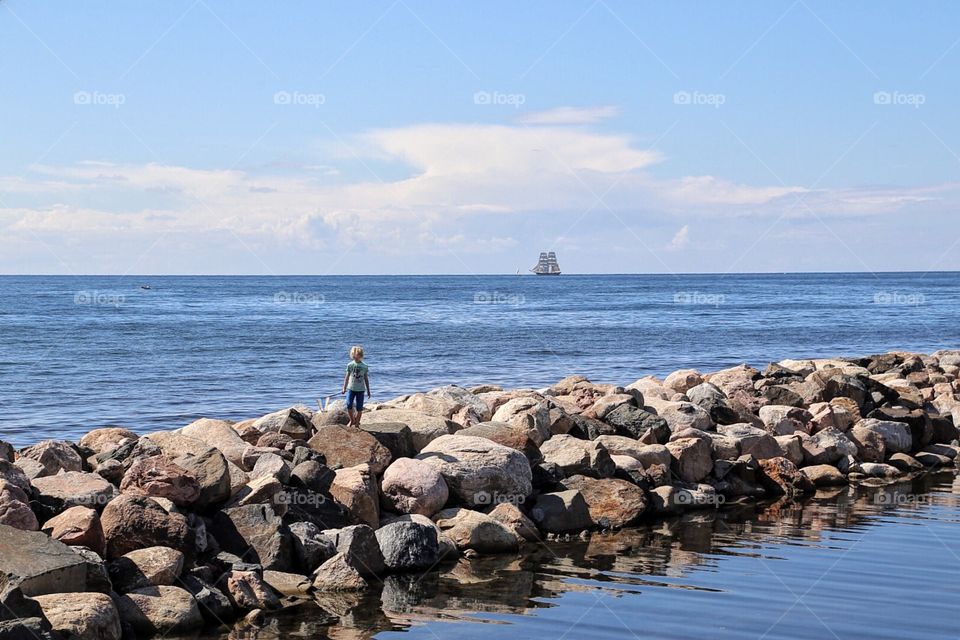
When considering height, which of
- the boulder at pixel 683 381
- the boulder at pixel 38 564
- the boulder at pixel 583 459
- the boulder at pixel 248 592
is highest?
the boulder at pixel 683 381

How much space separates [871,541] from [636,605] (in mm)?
4825

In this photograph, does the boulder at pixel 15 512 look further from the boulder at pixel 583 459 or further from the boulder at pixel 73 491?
the boulder at pixel 583 459

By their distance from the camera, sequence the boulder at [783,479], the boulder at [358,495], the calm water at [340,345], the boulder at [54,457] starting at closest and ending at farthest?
the boulder at [358,495]
the boulder at [54,457]
the boulder at [783,479]
the calm water at [340,345]

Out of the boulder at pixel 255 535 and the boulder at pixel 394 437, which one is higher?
the boulder at pixel 394 437

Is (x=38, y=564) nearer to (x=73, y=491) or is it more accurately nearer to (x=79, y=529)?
(x=79, y=529)

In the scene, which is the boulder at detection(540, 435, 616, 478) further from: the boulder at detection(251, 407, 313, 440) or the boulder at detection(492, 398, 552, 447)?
the boulder at detection(251, 407, 313, 440)

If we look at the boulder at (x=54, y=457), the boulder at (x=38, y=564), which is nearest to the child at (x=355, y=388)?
the boulder at (x=54, y=457)

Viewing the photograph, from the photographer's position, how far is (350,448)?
14.9 m

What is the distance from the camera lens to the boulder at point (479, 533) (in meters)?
13.8

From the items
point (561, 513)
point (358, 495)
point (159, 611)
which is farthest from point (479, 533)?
point (159, 611)

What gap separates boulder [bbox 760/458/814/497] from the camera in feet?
59.3

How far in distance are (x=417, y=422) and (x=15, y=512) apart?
664 cm

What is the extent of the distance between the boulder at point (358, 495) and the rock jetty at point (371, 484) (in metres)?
0.03

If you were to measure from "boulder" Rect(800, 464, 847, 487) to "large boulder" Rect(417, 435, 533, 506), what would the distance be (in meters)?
6.35
